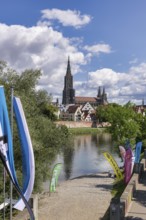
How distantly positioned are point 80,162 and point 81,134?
5680cm

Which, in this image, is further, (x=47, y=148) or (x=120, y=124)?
(x=120, y=124)

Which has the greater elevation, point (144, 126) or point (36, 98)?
point (36, 98)

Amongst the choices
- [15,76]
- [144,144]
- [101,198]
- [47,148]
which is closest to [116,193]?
[101,198]

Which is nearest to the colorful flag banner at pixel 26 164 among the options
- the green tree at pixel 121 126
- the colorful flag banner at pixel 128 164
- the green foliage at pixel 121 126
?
the colorful flag banner at pixel 128 164

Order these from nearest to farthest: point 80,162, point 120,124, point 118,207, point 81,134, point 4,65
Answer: point 118,207 → point 4,65 → point 120,124 → point 80,162 → point 81,134

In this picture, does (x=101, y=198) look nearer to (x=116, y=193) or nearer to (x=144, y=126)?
(x=116, y=193)

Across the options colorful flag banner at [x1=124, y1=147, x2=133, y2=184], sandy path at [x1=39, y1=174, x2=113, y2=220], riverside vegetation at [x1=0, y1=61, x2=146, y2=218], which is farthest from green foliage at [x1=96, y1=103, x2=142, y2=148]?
colorful flag banner at [x1=124, y1=147, x2=133, y2=184]

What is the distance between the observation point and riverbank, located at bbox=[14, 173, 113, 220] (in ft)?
57.7

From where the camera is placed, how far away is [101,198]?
20938mm

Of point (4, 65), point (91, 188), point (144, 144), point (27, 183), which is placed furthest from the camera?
point (144, 144)

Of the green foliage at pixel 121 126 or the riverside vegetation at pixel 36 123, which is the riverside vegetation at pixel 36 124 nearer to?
the riverside vegetation at pixel 36 123

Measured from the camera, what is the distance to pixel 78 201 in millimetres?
20328

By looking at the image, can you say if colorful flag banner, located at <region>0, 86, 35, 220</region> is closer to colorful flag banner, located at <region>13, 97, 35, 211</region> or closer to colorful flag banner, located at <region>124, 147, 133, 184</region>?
colorful flag banner, located at <region>13, 97, 35, 211</region>

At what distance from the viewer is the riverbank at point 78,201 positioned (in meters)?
17.6
